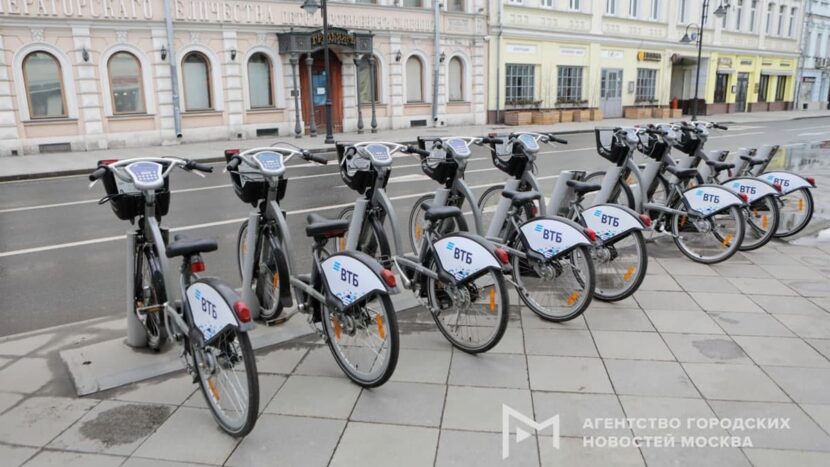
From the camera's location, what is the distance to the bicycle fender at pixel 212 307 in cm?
283

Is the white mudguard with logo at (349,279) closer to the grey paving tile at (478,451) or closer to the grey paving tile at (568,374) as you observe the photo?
the grey paving tile at (478,451)

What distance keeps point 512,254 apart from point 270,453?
7.68 feet

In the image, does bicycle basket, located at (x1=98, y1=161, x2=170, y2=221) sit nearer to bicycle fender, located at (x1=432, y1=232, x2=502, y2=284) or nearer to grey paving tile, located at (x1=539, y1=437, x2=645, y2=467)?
bicycle fender, located at (x1=432, y1=232, x2=502, y2=284)

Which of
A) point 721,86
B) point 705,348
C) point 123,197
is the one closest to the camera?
point 123,197

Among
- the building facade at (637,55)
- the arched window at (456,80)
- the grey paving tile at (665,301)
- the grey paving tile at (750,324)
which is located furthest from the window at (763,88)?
the grey paving tile at (750,324)

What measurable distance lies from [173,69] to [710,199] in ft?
55.7

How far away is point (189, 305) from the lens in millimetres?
3100

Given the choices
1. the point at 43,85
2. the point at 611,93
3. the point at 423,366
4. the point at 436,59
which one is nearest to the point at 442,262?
the point at 423,366

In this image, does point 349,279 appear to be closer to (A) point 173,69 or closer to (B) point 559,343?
(B) point 559,343

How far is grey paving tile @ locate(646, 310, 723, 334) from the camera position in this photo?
424 cm

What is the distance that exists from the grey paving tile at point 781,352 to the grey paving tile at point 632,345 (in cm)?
53

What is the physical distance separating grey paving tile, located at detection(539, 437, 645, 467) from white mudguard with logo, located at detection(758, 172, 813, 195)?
501 cm

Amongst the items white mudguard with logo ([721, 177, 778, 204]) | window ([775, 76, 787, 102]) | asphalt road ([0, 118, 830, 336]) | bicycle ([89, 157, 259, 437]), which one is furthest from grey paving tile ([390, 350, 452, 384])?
window ([775, 76, 787, 102])

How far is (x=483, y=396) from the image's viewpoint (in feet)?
11.0
